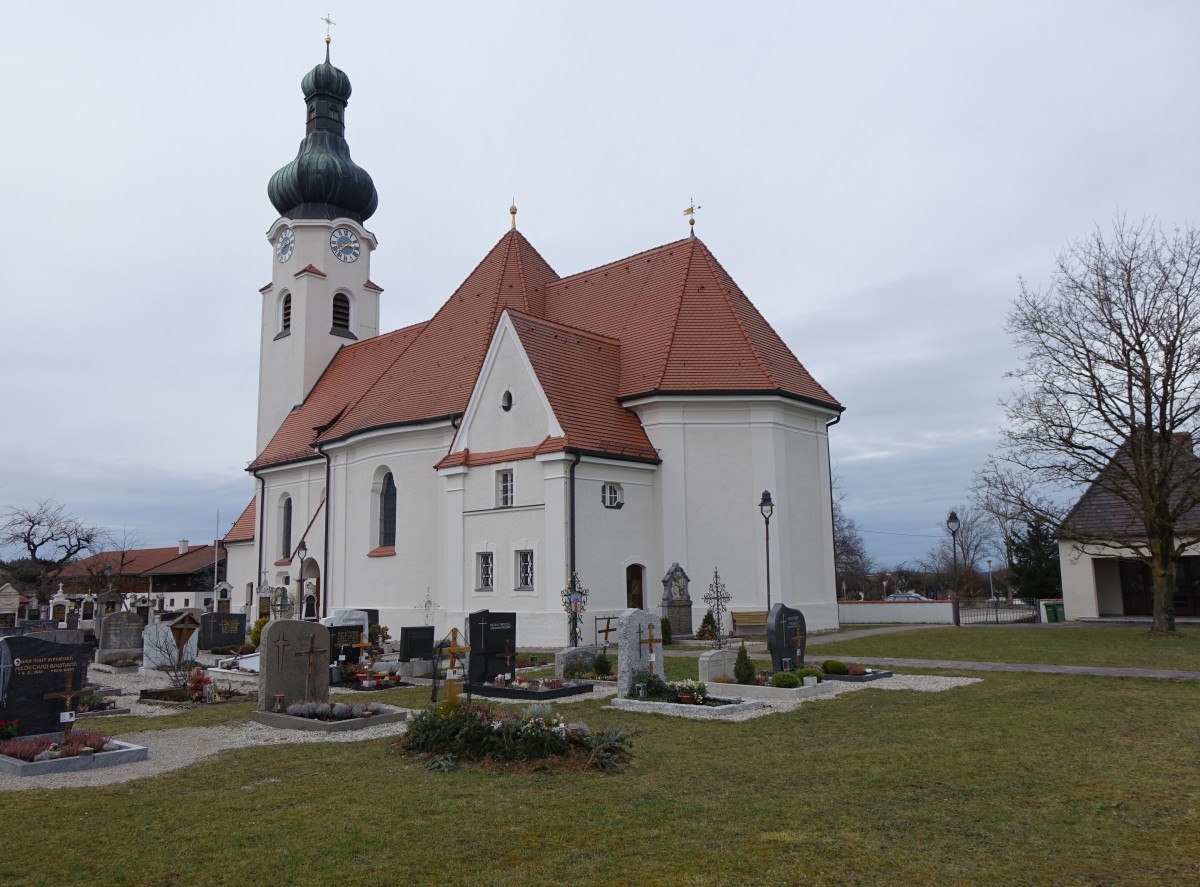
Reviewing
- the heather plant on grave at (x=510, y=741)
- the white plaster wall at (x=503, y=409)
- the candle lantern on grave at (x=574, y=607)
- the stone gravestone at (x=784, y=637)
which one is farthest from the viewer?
the white plaster wall at (x=503, y=409)

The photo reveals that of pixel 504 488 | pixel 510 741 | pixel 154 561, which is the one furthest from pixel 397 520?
pixel 154 561

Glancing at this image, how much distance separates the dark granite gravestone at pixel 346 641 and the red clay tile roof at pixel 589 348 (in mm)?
7463

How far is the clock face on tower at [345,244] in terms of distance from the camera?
41188 millimetres

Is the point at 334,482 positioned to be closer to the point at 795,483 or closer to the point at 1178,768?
the point at 795,483

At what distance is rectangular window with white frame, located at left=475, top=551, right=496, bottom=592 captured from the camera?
2638cm

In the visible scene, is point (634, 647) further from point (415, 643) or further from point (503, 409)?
point (503, 409)

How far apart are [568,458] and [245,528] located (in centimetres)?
2464

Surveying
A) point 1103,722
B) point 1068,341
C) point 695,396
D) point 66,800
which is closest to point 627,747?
point 66,800

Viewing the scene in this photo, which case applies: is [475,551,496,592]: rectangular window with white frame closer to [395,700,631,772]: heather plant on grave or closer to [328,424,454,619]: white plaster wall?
[328,424,454,619]: white plaster wall

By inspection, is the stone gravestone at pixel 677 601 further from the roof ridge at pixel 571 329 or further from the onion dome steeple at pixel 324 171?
the onion dome steeple at pixel 324 171

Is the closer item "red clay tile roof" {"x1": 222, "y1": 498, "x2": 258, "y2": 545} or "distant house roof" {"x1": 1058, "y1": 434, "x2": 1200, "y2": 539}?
"distant house roof" {"x1": 1058, "y1": 434, "x2": 1200, "y2": 539}

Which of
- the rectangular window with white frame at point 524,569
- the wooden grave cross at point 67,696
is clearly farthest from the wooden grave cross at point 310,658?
the rectangular window with white frame at point 524,569

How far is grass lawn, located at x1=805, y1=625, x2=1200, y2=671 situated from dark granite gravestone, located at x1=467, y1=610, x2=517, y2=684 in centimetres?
759

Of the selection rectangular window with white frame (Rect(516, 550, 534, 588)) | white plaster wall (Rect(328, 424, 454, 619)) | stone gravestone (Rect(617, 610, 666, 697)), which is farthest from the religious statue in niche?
stone gravestone (Rect(617, 610, 666, 697))
